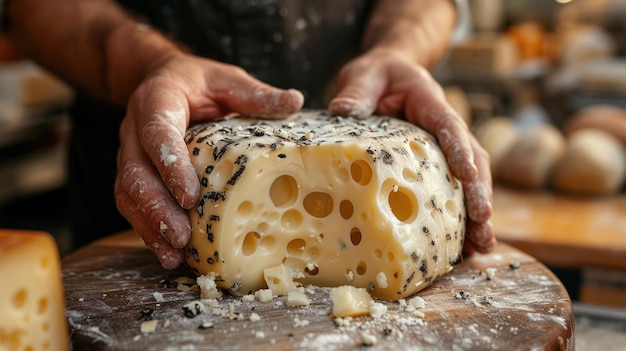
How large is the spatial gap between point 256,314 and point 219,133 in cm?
34

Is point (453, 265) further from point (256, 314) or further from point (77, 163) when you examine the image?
point (77, 163)

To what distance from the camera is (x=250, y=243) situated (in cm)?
118

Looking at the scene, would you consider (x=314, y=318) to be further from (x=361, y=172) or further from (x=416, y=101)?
(x=416, y=101)

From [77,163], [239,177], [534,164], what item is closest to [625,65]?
[534,164]

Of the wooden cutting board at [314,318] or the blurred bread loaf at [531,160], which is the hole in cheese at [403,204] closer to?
the wooden cutting board at [314,318]

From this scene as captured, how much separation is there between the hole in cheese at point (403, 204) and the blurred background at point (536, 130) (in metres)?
0.52

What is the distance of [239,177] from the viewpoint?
1.12 m

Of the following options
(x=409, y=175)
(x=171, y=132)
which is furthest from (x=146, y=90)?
(x=409, y=175)

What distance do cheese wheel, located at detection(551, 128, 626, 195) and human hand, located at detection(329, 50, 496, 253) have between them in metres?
1.20

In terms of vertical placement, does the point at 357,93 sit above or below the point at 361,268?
above

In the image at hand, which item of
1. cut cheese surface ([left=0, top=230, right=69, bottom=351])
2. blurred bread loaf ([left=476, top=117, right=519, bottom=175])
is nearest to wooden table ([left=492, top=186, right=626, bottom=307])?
blurred bread loaf ([left=476, top=117, right=519, bottom=175])

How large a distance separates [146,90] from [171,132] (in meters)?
0.16

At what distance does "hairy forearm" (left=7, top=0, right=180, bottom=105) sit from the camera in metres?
1.49

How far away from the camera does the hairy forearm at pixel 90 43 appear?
1.49m
